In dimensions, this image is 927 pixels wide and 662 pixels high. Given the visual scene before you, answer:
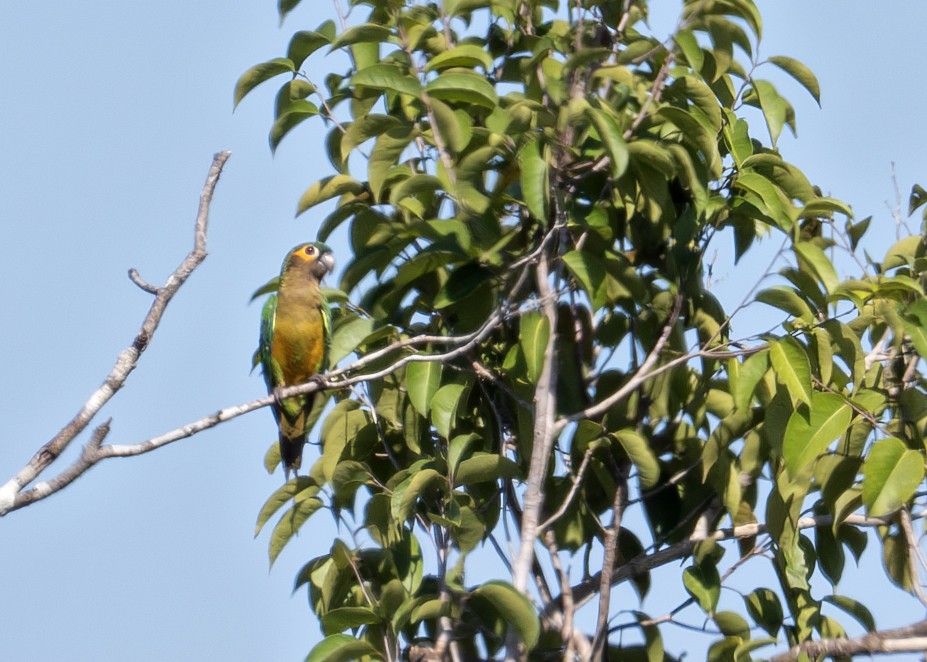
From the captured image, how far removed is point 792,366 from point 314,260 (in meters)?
2.99

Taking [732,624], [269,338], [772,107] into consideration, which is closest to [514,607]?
[732,624]

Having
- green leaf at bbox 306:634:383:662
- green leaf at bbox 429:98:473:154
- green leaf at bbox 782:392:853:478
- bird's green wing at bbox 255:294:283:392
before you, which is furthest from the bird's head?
green leaf at bbox 782:392:853:478

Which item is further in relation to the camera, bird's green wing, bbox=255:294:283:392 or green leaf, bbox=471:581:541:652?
bird's green wing, bbox=255:294:283:392

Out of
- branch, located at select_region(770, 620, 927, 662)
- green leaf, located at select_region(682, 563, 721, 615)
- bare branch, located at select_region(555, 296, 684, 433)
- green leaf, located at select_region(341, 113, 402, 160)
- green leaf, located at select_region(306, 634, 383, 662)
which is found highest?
green leaf, located at select_region(341, 113, 402, 160)

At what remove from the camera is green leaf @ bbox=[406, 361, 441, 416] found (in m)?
3.42

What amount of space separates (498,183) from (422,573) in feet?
4.13

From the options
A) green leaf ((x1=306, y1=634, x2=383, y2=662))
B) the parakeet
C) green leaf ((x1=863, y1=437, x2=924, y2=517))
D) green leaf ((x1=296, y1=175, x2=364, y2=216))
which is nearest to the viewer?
green leaf ((x1=863, y1=437, x2=924, y2=517))

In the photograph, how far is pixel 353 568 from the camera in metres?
3.55

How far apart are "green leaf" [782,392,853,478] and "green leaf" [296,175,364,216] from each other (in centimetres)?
161

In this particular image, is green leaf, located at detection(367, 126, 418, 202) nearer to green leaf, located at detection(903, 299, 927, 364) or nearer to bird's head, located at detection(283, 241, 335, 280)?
green leaf, located at detection(903, 299, 927, 364)

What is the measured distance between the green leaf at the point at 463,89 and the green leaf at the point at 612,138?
377 mm

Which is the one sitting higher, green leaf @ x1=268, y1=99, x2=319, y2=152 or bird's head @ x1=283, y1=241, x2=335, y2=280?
bird's head @ x1=283, y1=241, x2=335, y2=280

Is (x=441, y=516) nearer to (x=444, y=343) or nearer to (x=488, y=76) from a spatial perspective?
(x=444, y=343)

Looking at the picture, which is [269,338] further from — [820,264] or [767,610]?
[820,264]
